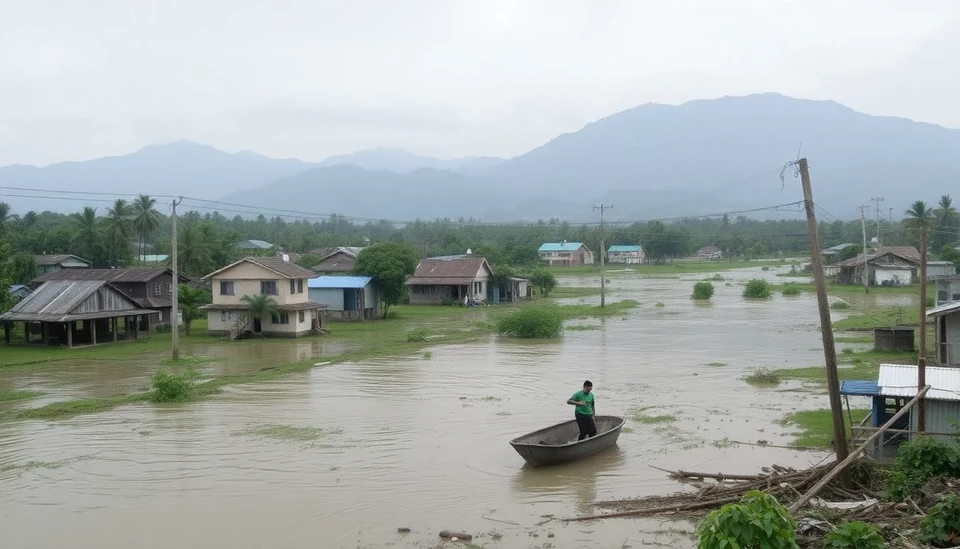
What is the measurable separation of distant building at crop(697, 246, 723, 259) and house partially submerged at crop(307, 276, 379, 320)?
95.2 meters

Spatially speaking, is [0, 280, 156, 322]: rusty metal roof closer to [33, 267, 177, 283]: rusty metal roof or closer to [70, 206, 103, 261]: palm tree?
[33, 267, 177, 283]: rusty metal roof

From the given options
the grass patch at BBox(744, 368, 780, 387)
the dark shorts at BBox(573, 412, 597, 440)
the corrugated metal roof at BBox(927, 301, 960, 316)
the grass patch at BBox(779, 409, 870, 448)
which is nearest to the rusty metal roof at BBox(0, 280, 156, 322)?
the dark shorts at BBox(573, 412, 597, 440)

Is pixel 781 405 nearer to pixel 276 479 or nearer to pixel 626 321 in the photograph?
pixel 276 479

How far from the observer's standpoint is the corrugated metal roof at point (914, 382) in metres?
13.5

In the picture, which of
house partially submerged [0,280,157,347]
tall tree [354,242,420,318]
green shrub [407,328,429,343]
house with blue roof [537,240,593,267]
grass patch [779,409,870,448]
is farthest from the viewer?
house with blue roof [537,240,593,267]

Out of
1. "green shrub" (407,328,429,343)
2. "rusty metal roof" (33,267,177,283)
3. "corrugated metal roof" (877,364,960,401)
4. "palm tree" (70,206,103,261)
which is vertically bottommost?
"green shrub" (407,328,429,343)

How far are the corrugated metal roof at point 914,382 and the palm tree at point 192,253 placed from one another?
49340 mm

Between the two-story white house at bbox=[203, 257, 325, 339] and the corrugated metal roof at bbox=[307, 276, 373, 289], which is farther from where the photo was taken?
the corrugated metal roof at bbox=[307, 276, 373, 289]

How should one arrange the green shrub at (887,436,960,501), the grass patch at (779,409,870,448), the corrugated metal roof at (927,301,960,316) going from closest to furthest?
the green shrub at (887,436,960,501) → the grass patch at (779,409,870,448) → the corrugated metal roof at (927,301,960,316)

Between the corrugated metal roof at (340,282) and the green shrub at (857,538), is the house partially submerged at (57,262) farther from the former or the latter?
the green shrub at (857,538)

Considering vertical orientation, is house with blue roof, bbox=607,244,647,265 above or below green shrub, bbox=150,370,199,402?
above

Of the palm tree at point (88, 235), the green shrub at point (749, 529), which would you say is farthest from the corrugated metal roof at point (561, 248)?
the green shrub at point (749, 529)

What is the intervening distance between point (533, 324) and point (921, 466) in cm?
2717

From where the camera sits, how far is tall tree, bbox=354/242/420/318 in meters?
46.9
